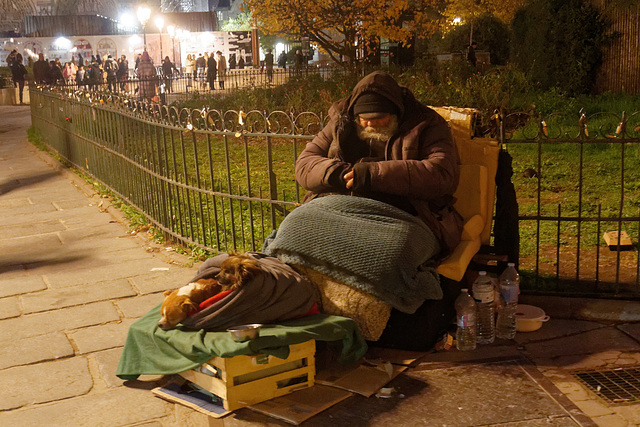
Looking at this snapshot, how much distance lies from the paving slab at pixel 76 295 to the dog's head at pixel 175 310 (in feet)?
6.01

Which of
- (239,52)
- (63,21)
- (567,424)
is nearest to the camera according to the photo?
(567,424)

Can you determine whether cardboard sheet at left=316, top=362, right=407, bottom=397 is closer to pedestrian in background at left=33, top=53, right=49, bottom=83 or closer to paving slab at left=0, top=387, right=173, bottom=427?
paving slab at left=0, top=387, right=173, bottom=427

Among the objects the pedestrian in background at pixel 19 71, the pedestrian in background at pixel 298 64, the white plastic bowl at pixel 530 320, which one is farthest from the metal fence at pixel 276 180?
the pedestrian in background at pixel 19 71

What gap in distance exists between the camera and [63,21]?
2272 inches

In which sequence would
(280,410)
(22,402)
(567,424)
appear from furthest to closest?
(22,402) < (280,410) < (567,424)

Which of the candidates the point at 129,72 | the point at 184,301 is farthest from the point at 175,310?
the point at 129,72

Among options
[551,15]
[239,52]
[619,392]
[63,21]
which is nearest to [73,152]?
[619,392]

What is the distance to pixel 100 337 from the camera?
16.4 feet

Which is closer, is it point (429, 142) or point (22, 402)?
point (22, 402)

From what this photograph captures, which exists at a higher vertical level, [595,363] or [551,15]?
[551,15]

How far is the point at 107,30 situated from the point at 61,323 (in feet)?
192

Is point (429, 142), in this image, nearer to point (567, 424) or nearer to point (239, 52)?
point (567, 424)

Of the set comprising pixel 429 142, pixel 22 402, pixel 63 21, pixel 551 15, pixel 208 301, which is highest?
pixel 63 21

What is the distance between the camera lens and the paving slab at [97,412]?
151 inches
